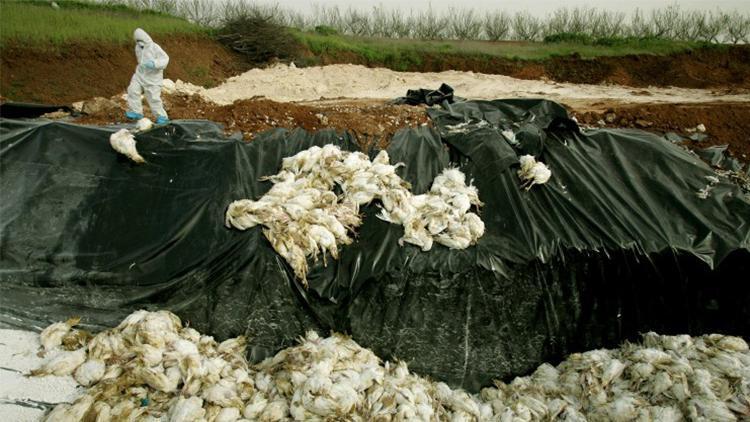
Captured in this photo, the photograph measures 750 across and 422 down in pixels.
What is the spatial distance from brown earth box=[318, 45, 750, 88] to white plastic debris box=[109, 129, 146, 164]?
1231 cm

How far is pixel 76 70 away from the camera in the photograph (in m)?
11.4

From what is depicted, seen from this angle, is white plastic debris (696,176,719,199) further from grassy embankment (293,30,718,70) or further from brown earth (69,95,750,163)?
grassy embankment (293,30,718,70)

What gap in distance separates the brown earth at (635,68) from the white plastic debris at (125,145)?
12.3m

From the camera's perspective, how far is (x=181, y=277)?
3.30m

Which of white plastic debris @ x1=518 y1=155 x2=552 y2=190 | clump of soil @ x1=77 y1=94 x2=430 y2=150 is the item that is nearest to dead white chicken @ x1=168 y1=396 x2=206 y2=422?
clump of soil @ x1=77 y1=94 x2=430 y2=150

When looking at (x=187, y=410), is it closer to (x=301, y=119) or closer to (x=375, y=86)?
(x=301, y=119)

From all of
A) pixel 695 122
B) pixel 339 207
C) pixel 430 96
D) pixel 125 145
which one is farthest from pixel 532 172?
pixel 430 96

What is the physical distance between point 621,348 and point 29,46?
43.7 ft

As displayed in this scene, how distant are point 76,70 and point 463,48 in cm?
1122

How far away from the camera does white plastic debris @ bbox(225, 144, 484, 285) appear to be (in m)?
3.27

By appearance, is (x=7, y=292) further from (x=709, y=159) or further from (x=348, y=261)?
(x=709, y=159)

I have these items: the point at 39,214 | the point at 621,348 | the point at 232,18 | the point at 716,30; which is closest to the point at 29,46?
the point at 232,18

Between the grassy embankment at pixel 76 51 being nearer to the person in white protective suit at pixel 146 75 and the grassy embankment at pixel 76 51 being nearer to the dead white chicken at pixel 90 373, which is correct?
the person in white protective suit at pixel 146 75

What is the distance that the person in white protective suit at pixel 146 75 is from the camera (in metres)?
6.10
